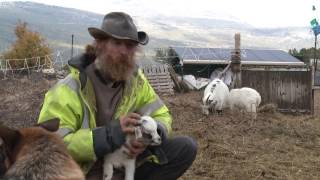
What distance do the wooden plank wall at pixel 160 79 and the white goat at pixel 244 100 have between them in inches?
253

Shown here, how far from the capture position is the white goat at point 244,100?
48.3 ft

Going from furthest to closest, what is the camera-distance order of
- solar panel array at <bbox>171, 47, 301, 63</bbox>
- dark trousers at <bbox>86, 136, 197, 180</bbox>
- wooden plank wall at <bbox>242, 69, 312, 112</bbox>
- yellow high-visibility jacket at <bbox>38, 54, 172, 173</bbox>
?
solar panel array at <bbox>171, 47, 301, 63</bbox>, wooden plank wall at <bbox>242, 69, 312, 112</bbox>, dark trousers at <bbox>86, 136, 197, 180</bbox>, yellow high-visibility jacket at <bbox>38, 54, 172, 173</bbox>

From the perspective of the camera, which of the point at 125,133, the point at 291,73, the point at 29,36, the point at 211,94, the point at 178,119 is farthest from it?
the point at 29,36

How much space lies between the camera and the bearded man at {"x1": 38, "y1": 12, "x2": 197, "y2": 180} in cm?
418

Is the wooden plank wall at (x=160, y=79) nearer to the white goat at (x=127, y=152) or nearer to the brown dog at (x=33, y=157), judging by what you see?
the white goat at (x=127, y=152)

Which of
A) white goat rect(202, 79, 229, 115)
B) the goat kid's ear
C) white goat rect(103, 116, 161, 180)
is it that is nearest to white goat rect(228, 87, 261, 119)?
white goat rect(202, 79, 229, 115)

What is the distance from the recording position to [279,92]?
56.3 feet

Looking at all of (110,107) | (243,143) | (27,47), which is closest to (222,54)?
(243,143)

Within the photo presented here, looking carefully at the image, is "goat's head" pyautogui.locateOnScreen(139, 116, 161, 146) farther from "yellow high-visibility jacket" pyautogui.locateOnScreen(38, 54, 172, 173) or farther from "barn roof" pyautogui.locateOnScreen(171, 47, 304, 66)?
"barn roof" pyautogui.locateOnScreen(171, 47, 304, 66)

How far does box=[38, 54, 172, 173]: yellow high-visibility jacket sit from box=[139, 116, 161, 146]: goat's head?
177 millimetres

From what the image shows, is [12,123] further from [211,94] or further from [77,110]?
[211,94]

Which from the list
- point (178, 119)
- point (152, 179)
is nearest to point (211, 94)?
point (178, 119)

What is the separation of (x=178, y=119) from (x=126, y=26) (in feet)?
27.5

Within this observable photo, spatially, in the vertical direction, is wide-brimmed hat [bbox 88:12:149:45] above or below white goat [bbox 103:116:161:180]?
above
